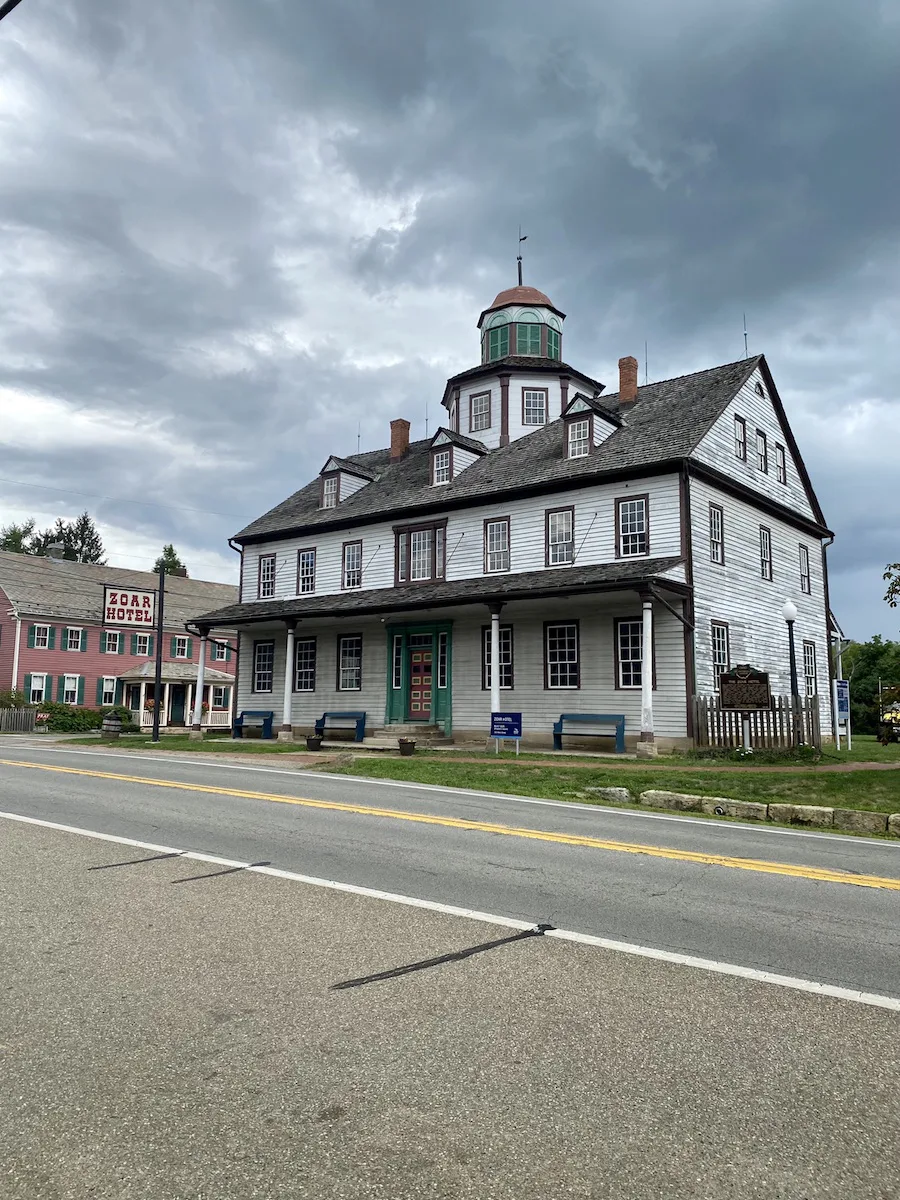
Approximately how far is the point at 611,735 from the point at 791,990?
18882mm

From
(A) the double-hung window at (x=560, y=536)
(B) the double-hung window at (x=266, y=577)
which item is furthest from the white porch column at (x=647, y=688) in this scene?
(B) the double-hung window at (x=266, y=577)

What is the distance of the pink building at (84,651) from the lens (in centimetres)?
4650

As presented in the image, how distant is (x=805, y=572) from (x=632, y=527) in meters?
10.3

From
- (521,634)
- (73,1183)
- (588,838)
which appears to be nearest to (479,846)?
(588,838)

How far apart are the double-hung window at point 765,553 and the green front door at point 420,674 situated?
1001 centimetres

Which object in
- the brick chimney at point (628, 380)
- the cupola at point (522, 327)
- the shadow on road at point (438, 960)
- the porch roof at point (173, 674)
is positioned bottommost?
the shadow on road at point (438, 960)

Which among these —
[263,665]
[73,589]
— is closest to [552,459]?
[263,665]

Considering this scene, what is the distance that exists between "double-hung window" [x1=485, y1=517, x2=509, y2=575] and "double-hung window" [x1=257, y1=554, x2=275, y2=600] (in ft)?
34.3

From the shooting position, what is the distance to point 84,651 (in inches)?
Answer: 1943

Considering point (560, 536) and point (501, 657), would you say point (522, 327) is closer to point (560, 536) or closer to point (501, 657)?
point (560, 536)

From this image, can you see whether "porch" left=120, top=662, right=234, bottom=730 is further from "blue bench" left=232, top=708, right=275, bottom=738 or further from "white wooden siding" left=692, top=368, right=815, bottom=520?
"white wooden siding" left=692, top=368, right=815, bottom=520

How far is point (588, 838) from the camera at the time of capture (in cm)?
1001

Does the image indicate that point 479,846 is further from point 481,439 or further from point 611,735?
point 481,439

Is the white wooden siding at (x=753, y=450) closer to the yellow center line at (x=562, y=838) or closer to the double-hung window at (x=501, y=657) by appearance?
the double-hung window at (x=501, y=657)
